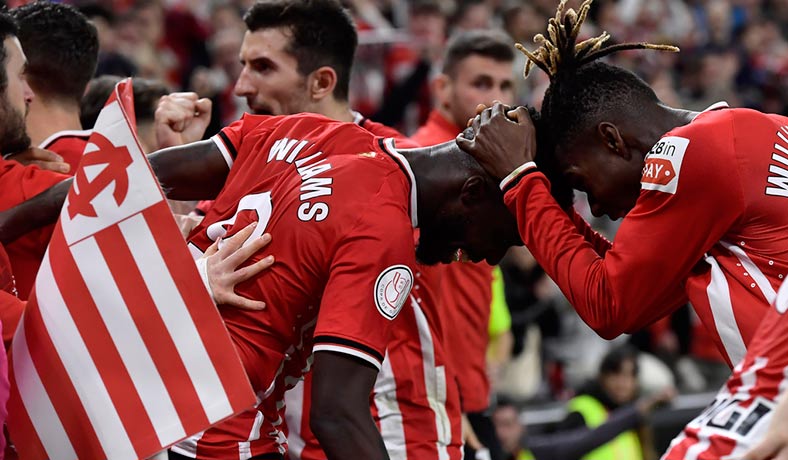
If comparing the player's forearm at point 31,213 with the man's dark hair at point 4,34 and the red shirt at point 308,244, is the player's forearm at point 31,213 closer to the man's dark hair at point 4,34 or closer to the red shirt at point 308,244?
the man's dark hair at point 4,34

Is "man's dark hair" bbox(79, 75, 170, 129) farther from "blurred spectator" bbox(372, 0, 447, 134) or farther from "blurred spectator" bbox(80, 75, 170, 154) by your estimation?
"blurred spectator" bbox(372, 0, 447, 134)

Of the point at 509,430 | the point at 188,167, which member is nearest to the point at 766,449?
the point at 188,167

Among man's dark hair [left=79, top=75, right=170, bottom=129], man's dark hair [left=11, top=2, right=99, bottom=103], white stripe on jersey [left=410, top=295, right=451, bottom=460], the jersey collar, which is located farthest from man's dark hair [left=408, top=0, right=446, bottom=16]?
the jersey collar

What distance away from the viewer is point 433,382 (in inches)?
179

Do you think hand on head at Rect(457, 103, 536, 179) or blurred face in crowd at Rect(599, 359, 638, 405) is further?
blurred face in crowd at Rect(599, 359, 638, 405)

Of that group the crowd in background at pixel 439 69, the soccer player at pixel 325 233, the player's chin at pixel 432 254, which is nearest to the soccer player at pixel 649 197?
the soccer player at pixel 325 233

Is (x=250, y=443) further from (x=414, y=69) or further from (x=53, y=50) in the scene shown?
(x=414, y=69)

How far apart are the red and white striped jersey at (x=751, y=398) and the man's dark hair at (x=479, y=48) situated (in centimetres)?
387

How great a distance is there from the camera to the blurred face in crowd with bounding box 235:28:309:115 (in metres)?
4.77

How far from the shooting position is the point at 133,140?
304cm

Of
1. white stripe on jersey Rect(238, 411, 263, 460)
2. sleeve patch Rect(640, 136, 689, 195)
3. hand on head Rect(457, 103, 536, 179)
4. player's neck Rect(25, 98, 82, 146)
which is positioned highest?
player's neck Rect(25, 98, 82, 146)

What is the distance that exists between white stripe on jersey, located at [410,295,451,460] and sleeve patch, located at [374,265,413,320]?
1248mm

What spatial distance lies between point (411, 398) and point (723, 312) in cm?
151

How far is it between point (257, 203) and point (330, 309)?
0.48m
